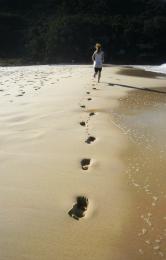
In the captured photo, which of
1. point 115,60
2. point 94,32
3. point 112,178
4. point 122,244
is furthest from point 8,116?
point 94,32

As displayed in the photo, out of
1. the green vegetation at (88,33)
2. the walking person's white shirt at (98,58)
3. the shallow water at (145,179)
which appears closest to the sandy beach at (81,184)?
the shallow water at (145,179)

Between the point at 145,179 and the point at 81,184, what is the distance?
0.69 metres

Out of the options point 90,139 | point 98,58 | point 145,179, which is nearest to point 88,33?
point 98,58

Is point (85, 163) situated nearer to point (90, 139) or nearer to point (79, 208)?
point (90, 139)

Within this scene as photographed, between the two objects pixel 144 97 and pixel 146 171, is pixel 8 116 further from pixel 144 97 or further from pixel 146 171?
pixel 144 97

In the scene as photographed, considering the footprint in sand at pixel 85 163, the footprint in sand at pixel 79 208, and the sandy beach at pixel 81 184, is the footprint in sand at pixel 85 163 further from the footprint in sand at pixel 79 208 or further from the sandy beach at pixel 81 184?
the footprint in sand at pixel 79 208

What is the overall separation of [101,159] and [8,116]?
283 cm

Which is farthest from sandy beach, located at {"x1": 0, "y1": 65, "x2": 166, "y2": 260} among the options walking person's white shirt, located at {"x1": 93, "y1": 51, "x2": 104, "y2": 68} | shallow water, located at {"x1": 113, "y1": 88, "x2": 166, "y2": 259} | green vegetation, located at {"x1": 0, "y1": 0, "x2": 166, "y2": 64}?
green vegetation, located at {"x1": 0, "y1": 0, "x2": 166, "y2": 64}

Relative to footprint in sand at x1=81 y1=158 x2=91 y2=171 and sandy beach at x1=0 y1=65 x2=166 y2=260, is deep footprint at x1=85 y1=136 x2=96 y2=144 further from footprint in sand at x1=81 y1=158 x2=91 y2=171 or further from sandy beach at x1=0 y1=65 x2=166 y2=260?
footprint in sand at x1=81 y1=158 x2=91 y2=171

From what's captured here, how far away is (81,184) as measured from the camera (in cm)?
445

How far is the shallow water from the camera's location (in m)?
3.31

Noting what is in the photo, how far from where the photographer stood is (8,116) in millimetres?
7707

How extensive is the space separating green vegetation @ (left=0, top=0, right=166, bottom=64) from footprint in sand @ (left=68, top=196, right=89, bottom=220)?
4296cm

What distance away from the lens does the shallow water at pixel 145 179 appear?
3.31 meters
